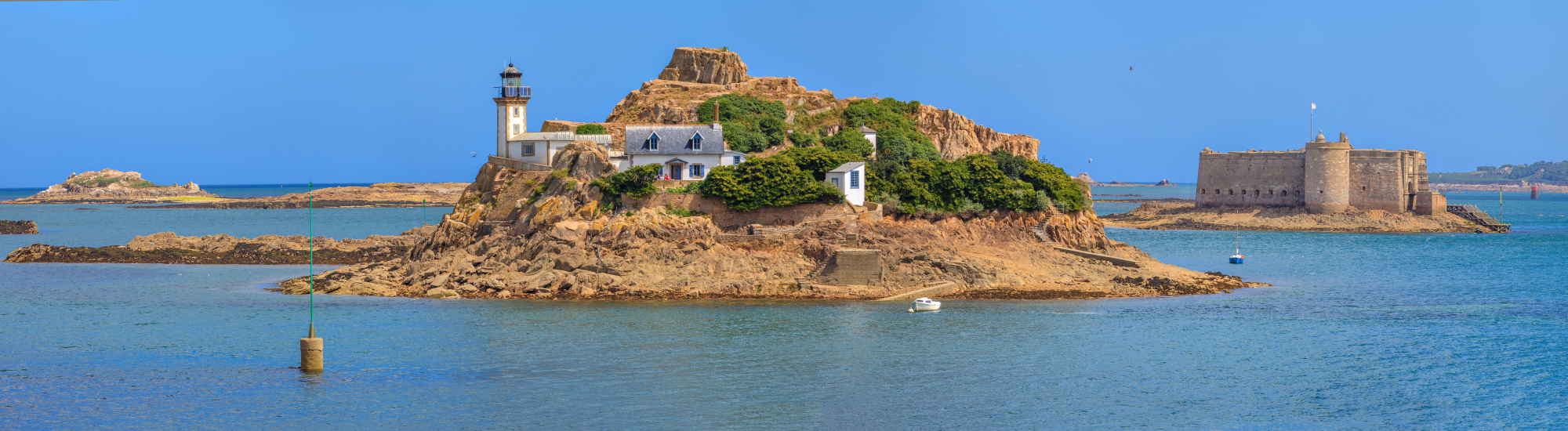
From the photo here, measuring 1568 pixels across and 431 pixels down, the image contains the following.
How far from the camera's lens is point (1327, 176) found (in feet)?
322

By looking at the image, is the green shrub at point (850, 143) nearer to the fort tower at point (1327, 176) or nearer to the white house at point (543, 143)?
the white house at point (543, 143)

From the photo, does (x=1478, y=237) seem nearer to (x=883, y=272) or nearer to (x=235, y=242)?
(x=883, y=272)

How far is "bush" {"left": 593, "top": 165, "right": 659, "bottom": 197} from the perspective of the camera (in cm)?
5253

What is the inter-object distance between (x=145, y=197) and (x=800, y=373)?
639 feet

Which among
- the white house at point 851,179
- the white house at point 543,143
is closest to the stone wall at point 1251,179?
the white house at point 851,179

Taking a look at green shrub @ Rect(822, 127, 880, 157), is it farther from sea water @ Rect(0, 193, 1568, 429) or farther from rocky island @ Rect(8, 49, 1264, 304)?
sea water @ Rect(0, 193, 1568, 429)

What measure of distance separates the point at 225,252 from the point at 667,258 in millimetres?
35214

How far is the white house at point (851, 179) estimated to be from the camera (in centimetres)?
5316

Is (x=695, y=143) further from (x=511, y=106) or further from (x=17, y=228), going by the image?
(x=17, y=228)

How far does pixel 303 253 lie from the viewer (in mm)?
71375

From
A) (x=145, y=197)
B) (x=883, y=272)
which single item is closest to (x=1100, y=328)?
(x=883, y=272)

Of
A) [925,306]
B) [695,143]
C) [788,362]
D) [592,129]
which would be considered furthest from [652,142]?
[788,362]

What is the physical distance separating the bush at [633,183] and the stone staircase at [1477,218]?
79659 millimetres

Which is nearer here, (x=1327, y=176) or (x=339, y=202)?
(x=1327, y=176)
